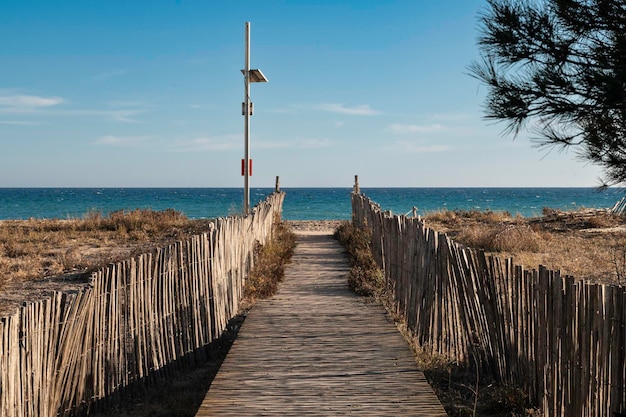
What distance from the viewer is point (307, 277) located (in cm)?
1124

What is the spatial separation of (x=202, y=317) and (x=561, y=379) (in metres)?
4.06

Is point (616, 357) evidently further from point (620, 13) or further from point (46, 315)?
point (620, 13)

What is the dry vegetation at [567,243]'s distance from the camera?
39.5ft

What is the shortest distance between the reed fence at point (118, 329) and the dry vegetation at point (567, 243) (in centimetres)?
530

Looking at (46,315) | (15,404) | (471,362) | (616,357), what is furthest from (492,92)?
(15,404)

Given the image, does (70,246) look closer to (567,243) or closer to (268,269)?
(268,269)

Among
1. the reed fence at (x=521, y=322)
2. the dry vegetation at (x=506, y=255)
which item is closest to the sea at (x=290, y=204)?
the dry vegetation at (x=506, y=255)

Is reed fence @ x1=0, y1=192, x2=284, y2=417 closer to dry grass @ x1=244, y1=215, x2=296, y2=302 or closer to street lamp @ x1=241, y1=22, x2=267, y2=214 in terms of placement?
dry grass @ x1=244, y1=215, x2=296, y2=302

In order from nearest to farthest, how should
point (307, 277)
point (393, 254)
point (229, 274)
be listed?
point (229, 274)
point (393, 254)
point (307, 277)

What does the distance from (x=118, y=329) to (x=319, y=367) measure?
6.12 ft

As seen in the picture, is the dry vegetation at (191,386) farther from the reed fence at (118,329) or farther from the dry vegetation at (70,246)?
the dry vegetation at (70,246)

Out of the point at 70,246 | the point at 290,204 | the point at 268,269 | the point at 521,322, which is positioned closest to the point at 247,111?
the point at 268,269

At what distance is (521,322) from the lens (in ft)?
17.1

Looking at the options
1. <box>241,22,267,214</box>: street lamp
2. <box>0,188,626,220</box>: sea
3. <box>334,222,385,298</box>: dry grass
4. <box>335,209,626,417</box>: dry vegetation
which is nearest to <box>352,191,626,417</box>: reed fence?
<box>335,209,626,417</box>: dry vegetation
